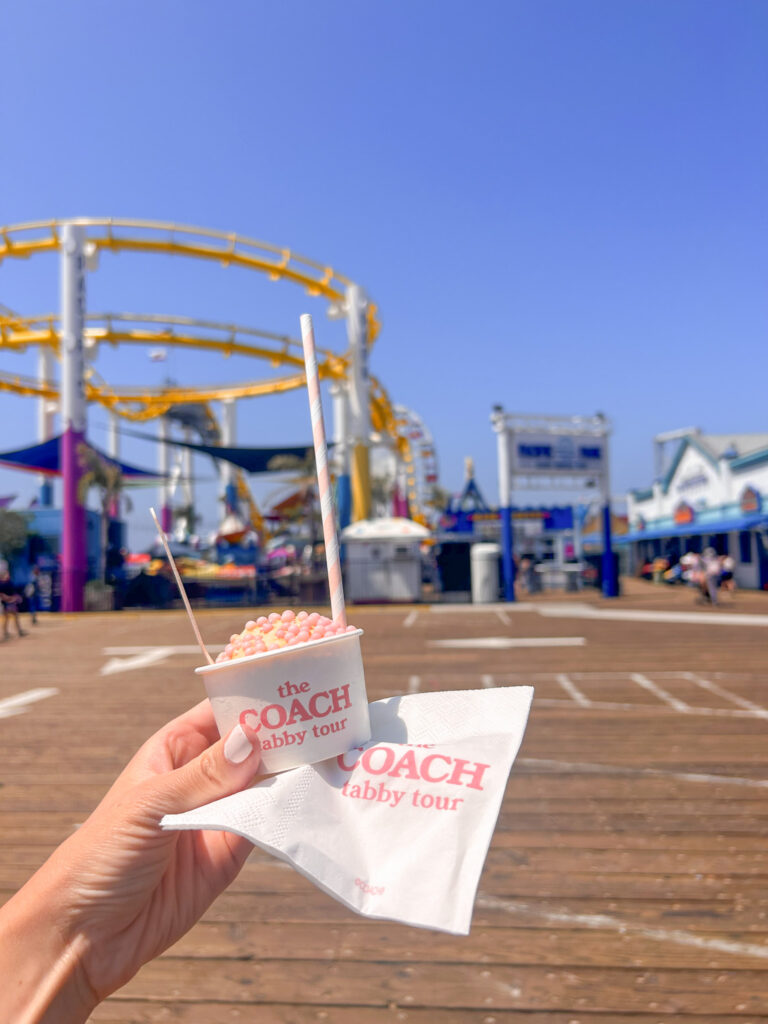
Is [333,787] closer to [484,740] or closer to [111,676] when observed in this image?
[484,740]

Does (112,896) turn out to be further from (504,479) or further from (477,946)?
(504,479)

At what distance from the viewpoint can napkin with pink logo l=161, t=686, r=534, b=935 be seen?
1.22 m

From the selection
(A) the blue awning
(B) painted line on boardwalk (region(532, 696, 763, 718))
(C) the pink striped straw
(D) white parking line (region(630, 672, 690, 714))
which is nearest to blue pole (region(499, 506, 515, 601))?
(A) the blue awning

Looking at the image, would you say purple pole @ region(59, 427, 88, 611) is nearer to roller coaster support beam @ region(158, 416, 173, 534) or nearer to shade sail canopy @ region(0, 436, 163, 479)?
shade sail canopy @ region(0, 436, 163, 479)

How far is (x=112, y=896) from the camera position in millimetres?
1325

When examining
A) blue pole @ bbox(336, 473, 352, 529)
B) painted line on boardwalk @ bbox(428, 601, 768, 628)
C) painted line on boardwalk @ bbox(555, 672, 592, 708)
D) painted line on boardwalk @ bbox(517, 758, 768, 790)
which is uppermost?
blue pole @ bbox(336, 473, 352, 529)

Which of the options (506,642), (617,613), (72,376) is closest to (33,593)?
(72,376)

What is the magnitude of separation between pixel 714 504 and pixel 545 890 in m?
27.1

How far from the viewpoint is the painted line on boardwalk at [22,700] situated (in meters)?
6.56

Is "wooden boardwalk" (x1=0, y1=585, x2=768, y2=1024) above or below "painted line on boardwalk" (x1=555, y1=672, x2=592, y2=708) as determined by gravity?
above

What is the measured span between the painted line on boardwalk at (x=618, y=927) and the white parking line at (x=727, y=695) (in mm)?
3751

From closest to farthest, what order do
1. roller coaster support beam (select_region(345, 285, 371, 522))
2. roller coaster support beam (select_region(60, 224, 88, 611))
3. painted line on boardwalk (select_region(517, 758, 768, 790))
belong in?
1. painted line on boardwalk (select_region(517, 758, 768, 790))
2. roller coaster support beam (select_region(60, 224, 88, 611))
3. roller coaster support beam (select_region(345, 285, 371, 522))

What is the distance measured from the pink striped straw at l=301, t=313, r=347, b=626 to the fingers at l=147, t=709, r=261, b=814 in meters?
0.35

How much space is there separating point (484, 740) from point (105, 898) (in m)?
0.77
